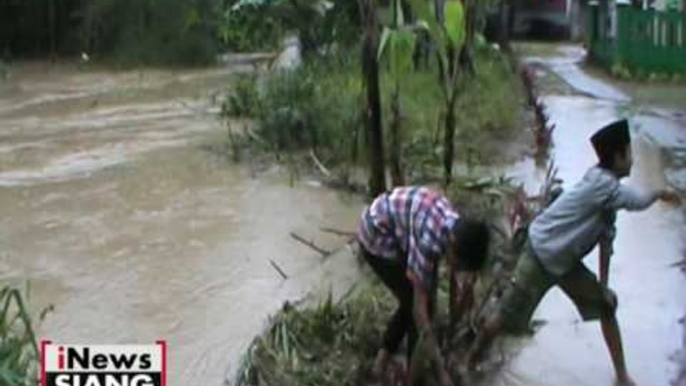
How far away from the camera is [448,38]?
7887 mm

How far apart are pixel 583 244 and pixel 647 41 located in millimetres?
15771

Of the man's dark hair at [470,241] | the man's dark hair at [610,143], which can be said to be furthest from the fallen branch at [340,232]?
the man's dark hair at [470,241]

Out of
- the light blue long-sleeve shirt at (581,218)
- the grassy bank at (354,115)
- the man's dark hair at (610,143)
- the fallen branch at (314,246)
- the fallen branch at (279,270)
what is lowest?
the fallen branch at (279,270)

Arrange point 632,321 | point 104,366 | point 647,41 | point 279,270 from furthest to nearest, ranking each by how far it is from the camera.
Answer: point 647,41, point 279,270, point 632,321, point 104,366

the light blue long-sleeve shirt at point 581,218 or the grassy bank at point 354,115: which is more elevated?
the light blue long-sleeve shirt at point 581,218

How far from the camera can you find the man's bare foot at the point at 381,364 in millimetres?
5604

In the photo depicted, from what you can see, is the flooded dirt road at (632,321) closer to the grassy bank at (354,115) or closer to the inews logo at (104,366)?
the grassy bank at (354,115)

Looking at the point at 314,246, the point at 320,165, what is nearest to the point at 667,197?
the point at 314,246

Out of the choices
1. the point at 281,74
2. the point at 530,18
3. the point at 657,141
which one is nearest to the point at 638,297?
the point at 657,141

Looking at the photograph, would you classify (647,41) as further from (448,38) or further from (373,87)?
(448,38)

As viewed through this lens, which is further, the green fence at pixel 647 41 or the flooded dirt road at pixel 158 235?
the green fence at pixel 647 41

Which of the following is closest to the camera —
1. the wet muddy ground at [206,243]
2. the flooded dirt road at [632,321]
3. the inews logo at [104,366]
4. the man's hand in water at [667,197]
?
the inews logo at [104,366]

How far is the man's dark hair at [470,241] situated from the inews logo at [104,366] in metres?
2.18

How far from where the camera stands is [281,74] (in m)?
15.7
